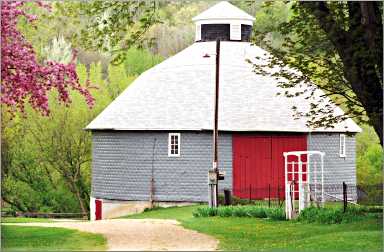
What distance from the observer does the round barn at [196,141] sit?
1571 inches

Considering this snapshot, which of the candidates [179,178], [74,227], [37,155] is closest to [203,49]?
[179,178]

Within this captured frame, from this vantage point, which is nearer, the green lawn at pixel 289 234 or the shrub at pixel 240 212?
the green lawn at pixel 289 234

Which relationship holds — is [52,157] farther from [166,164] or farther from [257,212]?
[257,212]

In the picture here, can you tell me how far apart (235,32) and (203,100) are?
14.8 ft

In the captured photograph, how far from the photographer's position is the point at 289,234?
855 inches

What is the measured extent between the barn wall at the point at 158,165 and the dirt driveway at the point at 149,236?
13.4 meters

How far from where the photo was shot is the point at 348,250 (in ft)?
59.1

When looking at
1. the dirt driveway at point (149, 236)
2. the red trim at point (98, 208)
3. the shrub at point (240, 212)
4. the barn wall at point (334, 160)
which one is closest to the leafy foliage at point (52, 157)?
the red trim at point (98, 208)

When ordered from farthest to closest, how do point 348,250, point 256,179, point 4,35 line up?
1. point 256,179
2. point 4,35
3. point 348,250

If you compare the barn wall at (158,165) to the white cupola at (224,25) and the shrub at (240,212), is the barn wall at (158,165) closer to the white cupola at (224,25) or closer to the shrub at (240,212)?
the white cupola at (224,25)

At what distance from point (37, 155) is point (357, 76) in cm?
3283

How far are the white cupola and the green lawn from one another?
1859cm

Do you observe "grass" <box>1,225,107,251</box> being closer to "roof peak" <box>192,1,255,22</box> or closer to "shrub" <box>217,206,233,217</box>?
"shrub" <box>217,206,233,217</box>

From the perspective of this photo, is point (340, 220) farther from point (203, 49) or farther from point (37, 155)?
point (37, 155)
